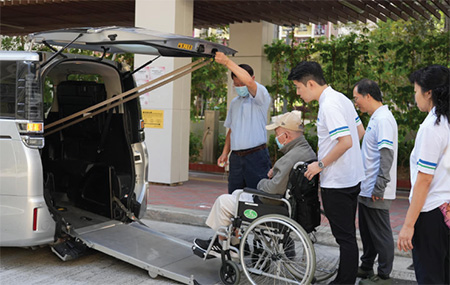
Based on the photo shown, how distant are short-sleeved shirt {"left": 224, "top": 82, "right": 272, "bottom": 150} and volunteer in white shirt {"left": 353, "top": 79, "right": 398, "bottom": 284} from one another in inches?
39.8

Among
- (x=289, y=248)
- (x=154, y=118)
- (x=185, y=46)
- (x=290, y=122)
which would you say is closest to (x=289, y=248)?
(x=289, y=248)

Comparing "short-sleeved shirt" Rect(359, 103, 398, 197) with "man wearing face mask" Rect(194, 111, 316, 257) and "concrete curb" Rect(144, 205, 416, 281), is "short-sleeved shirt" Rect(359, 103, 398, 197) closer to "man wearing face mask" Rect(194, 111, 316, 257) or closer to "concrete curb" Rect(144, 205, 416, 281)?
"man wearing face mask" Rect(194, 111, 316, 257)

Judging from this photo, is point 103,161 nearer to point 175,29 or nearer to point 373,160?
point 373,160

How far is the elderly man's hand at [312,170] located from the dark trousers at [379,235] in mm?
896

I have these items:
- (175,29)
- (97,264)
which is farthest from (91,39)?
(175,29)

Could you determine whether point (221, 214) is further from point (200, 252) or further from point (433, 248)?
point (433, 248)

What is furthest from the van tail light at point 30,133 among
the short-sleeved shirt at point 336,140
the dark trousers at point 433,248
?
the dark trousers at point 433,248

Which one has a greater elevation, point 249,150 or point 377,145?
point 377,145

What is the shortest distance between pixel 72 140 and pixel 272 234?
297 centimetres

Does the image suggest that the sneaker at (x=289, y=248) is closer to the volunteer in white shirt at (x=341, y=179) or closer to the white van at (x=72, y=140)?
the volunteer in white shirt at (x=341, y=179)

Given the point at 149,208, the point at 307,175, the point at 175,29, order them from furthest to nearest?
the point at 175,29 < the point at 149,208 < the point at 307,175

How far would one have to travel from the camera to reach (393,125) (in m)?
4.84

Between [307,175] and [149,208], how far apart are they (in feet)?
12.6

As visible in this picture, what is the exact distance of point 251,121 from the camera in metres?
5.62
